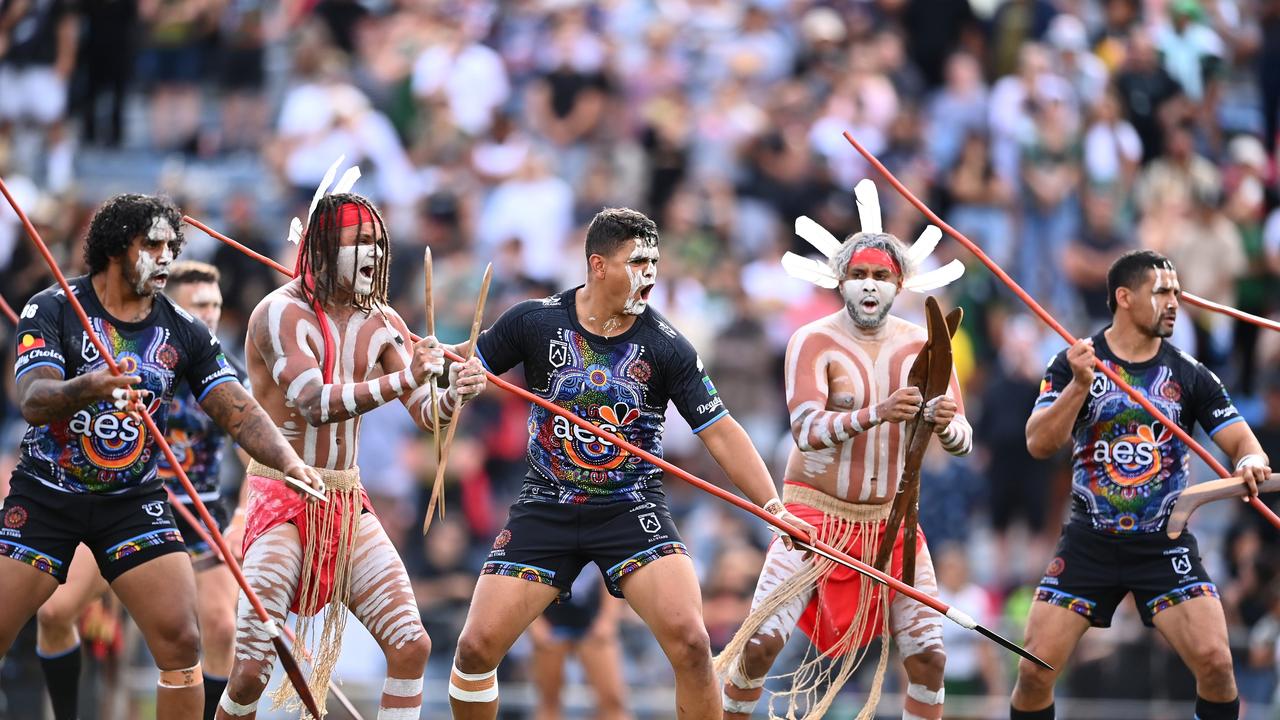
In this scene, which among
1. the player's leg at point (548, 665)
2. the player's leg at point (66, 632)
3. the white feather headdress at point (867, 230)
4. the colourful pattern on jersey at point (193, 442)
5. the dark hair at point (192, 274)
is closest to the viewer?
the white feather headdress at point (867, 230)

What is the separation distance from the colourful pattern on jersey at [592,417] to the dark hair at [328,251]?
906 millimetres

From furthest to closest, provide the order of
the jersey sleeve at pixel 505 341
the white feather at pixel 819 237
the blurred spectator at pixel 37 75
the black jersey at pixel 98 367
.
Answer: the blurred spectator at pixel 37 75, the white feather at pixel 819 237, the jersey sleeve at pixel 505 341, the black jersey at pixel 98 367

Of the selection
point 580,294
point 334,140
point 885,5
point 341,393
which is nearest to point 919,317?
point 885,5

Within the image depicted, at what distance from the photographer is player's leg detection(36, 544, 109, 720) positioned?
10391 mm

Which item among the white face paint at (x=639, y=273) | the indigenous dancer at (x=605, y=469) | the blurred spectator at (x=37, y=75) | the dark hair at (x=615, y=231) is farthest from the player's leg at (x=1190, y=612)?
the blurred spectator at (x=37, y=75)

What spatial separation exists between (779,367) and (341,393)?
780 cm

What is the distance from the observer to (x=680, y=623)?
890 cm

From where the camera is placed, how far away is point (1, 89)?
736 inches

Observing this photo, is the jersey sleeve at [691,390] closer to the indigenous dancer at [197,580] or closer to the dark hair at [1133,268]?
the dark hair at [1133,268]

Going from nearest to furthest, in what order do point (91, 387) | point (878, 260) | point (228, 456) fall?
1. point (91, 387)
2. point (878, 260)
3. point (228, 456)

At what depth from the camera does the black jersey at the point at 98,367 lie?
886 cm

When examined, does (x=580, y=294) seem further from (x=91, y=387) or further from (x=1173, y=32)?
(x=1173, y=32)

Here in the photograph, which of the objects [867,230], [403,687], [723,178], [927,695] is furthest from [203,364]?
[723,178]

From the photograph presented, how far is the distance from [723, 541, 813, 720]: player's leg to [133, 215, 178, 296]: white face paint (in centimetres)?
330
